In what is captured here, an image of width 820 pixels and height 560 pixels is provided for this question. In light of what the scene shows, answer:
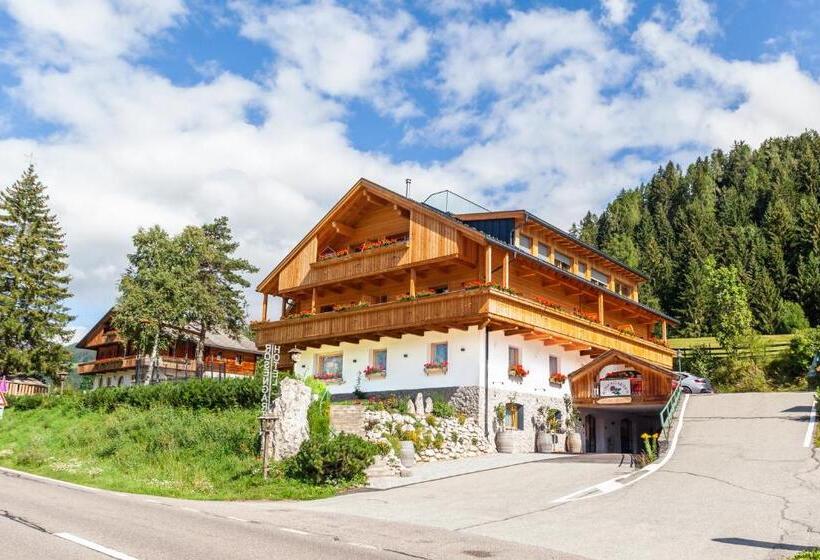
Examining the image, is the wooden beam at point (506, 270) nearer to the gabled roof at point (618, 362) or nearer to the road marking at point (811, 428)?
the gabled roof at point (618, 362)

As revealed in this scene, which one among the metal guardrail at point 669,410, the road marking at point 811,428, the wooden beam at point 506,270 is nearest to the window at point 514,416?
the wooden beam at point 506,270

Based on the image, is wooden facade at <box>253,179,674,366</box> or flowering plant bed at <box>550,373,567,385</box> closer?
wooden facade at <box>253,179,674,366</box>

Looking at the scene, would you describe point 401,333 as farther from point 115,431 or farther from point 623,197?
point 623,197

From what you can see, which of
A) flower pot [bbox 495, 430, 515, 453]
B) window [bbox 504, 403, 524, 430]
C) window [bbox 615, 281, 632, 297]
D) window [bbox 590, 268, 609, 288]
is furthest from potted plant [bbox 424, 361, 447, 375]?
window [bbox 615, 281, 632, 297]

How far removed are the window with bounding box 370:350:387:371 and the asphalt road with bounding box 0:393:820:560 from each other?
11.9 m

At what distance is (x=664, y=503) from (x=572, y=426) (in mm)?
18001

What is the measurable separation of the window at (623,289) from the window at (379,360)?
1662 cm

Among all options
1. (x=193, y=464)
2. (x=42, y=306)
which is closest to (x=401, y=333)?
(x=193, y=464)

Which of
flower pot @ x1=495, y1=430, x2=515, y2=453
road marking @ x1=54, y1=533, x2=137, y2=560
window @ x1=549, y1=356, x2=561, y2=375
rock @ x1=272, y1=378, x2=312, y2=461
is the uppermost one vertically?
window @ x1=549, y1=356, x2=561, y2=375

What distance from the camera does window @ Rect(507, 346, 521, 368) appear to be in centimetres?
3069

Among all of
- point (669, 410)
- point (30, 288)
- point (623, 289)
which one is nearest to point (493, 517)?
point (669, 410)

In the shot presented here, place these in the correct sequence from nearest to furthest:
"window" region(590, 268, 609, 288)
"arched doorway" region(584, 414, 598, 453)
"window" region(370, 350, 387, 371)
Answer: "window" region(370, 350, 387, 371)
"arched doorway" region(584, 414, 598, 453)
"window" region(590, 268, 609, 288)

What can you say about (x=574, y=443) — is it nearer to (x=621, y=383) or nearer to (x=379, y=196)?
(x=621, y=383)

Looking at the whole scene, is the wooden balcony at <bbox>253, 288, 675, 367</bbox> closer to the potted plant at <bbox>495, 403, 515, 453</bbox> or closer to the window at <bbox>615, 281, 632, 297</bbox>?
the potted plant at <bbox>495, 403, 515, 453</bbox>
